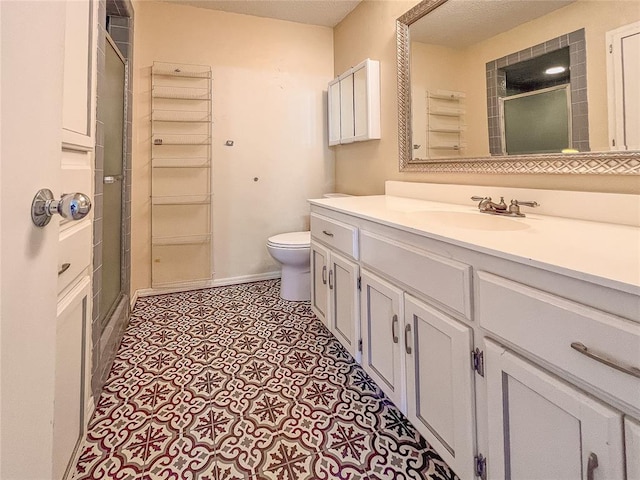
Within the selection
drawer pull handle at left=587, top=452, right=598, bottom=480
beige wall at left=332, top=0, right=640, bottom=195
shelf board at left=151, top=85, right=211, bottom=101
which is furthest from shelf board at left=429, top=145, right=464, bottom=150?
shelf board at left=151, top=85, right=211, bottom=101

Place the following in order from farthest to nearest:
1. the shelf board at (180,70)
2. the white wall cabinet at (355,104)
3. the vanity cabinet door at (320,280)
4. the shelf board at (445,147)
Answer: the shelf board at (180,70) < the white wall cabinet at (355,104) < the vanity cabinet door at (320,280) < the shelf board at (445,147)

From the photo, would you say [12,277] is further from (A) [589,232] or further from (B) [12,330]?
(A) [589,232]

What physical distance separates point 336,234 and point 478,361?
0.98 m

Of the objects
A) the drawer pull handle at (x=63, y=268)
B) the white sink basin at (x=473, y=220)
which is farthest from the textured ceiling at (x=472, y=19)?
the drawer pull handle at (x=63, y=268)

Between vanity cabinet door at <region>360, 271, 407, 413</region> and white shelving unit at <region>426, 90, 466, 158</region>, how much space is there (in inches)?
35.5

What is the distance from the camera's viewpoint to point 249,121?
291cm

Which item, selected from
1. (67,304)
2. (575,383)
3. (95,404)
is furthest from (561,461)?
(95,404)

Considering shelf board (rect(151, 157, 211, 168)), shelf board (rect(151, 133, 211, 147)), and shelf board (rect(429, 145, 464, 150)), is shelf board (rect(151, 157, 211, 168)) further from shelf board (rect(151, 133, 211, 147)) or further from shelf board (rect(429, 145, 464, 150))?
shelf board (rect(429, 145, 464, 150))

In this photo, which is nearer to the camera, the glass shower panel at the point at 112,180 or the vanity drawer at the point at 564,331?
the vanity drawer at the point at 564,331

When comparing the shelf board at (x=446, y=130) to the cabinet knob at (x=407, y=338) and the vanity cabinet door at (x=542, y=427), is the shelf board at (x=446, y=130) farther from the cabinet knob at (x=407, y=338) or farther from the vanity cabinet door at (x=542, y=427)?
the vanity cabinet door at (x=542, y=427)

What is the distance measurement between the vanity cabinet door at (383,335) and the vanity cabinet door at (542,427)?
15.4 inches

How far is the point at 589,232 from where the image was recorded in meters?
0.98

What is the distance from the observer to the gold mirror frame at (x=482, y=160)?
1.11 meters

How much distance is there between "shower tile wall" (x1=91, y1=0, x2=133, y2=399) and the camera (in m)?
1.28
